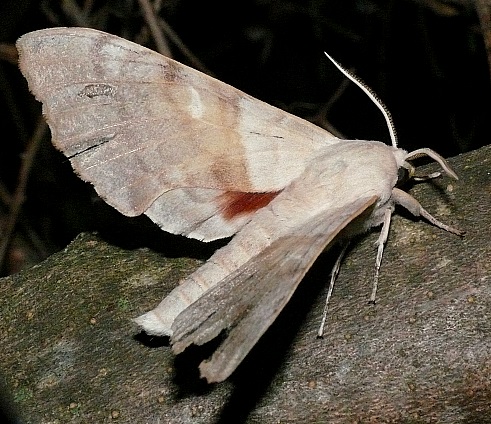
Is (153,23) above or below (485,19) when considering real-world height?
above

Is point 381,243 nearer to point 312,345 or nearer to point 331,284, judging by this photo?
point 331,284

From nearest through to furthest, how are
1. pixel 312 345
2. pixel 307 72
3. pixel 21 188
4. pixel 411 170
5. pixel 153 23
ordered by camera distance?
pixel 312 345 < pixel 411 170 < pixel 153 23 < pixel 21 188 < pixel 307 72

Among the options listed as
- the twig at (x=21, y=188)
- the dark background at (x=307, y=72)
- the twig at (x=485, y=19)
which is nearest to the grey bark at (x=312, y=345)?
the twig at (x=485, y=19)

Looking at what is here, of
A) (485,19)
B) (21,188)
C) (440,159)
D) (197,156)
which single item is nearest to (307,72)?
(485,19)

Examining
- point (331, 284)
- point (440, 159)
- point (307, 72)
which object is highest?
point (440, 159)

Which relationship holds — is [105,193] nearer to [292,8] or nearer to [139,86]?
[139,86]

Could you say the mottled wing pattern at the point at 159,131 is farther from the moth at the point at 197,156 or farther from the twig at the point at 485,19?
the twig at the point at 485,19

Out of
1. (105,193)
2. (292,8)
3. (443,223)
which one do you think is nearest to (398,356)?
(443,223)

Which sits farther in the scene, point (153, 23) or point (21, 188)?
point (21, 188)
